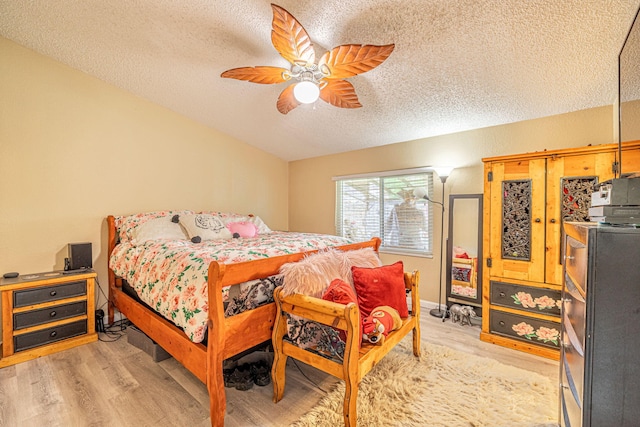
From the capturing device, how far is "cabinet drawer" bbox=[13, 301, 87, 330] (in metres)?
2.27

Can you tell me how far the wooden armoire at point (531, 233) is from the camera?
2.23m

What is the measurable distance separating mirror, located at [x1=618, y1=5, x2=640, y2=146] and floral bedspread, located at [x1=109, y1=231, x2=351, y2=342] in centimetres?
221

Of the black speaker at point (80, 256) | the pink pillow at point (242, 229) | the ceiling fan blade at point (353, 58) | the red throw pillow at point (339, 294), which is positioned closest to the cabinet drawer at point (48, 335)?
the black speaker at point (80, 256)

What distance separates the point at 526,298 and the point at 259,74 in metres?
2.88

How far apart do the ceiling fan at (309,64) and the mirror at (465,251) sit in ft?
6.19

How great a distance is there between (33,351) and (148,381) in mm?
1213

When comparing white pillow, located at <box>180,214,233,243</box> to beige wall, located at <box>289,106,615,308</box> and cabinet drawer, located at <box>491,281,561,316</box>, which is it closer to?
beige wall, located at <box>289,106,615,308</box>

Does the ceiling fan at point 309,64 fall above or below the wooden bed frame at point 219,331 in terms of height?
above

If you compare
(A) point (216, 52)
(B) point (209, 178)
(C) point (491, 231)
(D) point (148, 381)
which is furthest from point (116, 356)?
(C) point (491, 231)

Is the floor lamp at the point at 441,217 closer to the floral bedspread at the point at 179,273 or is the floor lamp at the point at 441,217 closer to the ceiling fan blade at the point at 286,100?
the floral bedspread at the point at 179,273

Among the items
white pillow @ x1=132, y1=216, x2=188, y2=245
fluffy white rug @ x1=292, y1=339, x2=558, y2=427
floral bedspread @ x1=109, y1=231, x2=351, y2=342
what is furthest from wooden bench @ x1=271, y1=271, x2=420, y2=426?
white pillow @ x1=132, y1=216, x2=188, y2=245

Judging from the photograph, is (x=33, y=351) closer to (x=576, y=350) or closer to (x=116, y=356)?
(x=116, y=356)

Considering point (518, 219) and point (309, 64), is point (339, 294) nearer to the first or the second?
point (309, 64)

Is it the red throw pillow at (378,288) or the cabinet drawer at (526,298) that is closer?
the red throw pillow at (378,288)
